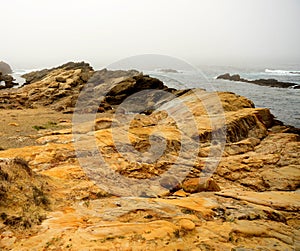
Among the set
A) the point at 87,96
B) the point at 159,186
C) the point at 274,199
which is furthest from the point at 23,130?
the point at 87,96

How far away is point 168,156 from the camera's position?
10.8m

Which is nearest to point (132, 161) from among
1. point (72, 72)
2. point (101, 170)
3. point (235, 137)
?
point (101, 170)

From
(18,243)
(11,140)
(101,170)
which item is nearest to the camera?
(18,243)

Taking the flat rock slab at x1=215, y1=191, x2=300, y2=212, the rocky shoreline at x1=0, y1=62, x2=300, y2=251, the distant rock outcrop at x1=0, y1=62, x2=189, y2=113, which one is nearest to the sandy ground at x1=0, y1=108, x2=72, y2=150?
the rocky shoreline at x1=0, y1=62, x2=300, y2=251

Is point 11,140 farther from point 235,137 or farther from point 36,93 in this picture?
point 36,93

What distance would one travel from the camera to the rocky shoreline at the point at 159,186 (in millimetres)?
4906

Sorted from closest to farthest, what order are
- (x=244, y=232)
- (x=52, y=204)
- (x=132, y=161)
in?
(x=244, y=232)
(x=52, y=204)
(x=132, y=161)

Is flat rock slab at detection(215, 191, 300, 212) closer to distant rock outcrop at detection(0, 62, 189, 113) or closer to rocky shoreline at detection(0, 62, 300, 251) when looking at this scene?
rocky shoreline at detection(0, 62, 300, 251)

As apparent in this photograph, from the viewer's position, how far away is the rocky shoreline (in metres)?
4.91

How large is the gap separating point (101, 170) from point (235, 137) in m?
8.05

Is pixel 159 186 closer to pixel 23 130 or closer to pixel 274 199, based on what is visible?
pixel 274 199

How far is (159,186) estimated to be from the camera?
336 inches

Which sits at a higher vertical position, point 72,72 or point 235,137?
point 72,72

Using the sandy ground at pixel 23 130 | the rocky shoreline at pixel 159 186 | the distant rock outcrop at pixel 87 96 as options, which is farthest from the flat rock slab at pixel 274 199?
the distant rock outcrop at pixel 87 96
